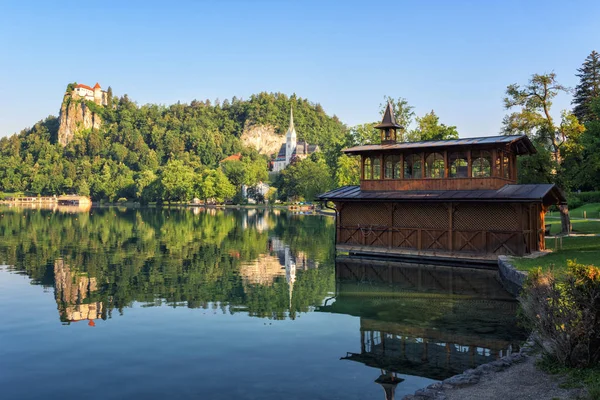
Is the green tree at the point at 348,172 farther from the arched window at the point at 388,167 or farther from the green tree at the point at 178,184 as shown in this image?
the green tree at the point at 178,184

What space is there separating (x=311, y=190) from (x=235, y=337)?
9114 centimetres

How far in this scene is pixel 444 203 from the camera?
99.1ft

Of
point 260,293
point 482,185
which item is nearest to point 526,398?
point 260,293

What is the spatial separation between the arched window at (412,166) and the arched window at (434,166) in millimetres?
→ 525

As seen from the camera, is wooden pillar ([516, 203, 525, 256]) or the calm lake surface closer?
the calm lake surface

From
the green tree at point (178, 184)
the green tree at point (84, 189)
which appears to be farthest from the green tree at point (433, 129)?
the green tree at point (84, 189)

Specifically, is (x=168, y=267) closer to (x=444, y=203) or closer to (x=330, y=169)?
(x=444, y=203)

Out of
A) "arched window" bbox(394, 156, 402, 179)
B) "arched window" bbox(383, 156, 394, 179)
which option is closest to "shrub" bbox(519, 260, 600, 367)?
"arched window" bbox(394, 156, 402, 179)

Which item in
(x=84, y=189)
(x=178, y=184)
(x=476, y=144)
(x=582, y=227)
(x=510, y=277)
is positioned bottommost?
(x=510, y=277)

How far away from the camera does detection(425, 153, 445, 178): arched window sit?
31.7 metres

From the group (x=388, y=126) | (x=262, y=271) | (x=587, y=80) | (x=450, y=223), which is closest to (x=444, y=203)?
(x=450, y=223)

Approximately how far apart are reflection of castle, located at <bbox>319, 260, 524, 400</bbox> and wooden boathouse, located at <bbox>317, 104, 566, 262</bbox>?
3.16m

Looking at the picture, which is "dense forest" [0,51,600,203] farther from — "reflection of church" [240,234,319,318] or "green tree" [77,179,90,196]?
"reflection of church" [240,234,319,318]

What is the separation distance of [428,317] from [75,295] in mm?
14100
